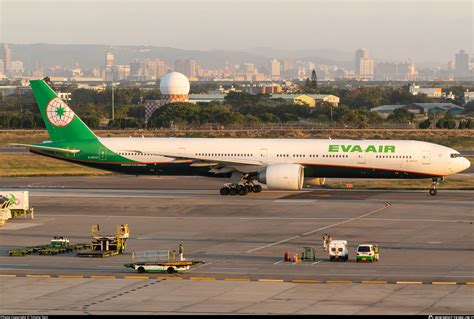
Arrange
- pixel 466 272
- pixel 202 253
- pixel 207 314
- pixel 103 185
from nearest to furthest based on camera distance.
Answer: pixel 207 314
pixel 466 272
pixel 202 253
pixel 103 185

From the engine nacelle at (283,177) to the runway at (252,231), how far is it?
1.14 m

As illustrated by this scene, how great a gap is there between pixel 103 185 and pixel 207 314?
48.2 metres

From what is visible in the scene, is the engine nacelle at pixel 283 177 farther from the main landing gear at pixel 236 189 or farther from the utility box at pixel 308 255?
the utility box at pixel 308 255

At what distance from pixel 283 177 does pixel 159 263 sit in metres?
27.6

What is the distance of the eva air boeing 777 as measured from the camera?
Answer: 68875mm

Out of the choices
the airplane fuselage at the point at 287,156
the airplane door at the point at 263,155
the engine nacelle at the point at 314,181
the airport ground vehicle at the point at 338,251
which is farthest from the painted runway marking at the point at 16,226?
the engine nacelle at the point at 314,181

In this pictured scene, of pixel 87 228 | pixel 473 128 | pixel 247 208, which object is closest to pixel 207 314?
pixel 87 228

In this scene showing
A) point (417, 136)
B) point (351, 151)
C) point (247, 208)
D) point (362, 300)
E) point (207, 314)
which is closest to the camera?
point (207, 314)

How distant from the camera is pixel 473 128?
472 feet

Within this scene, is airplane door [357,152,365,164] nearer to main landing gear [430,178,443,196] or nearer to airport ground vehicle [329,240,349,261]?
main landing gear [430,178,443,196]

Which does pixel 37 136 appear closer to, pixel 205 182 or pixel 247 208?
pixel 205 182

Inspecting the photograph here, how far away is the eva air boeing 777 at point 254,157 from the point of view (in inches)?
2712

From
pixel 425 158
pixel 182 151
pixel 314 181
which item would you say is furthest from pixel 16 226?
pixel 425 158

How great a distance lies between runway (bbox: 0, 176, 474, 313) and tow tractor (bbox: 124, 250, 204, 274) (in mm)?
450
